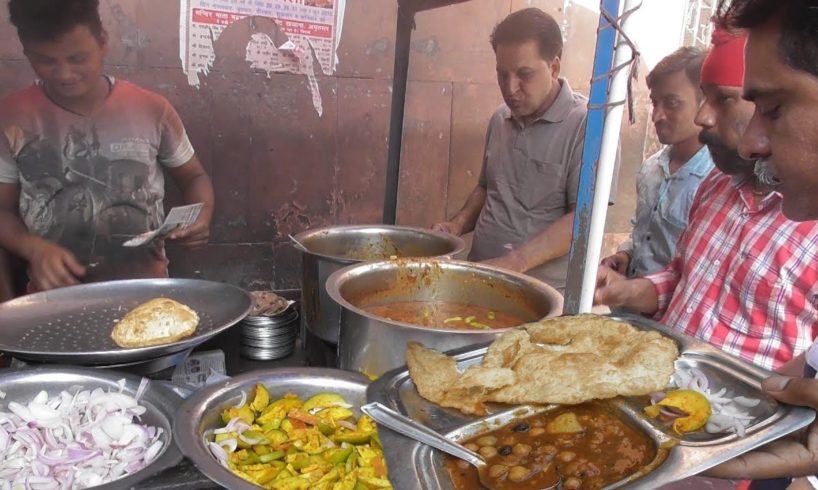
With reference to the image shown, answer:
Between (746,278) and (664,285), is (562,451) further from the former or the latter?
(664,285)

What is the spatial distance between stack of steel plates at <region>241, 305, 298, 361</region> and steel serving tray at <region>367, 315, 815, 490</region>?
5.19 feet

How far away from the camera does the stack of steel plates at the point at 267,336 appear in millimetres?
2855

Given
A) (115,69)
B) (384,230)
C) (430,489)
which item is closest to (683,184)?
(384,230)

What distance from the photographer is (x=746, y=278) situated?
221 centimetres

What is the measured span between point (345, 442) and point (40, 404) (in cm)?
96

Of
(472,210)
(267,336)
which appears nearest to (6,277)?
(267,336)

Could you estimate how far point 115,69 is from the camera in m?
3.76

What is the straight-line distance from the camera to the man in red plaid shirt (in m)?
2.09

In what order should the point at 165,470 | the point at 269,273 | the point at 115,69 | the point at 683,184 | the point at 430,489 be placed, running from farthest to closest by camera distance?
the point at 269,273 < the point at 115,69 < the point at 683,184 < the point at 165,470 < the point at 430,489

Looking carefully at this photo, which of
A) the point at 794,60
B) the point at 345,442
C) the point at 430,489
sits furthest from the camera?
the point at 345,442

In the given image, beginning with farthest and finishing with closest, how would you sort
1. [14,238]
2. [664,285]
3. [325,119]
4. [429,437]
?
[325,119] < [14,238] < [664,285] < [429,437]

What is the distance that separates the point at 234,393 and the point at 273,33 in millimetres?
3170

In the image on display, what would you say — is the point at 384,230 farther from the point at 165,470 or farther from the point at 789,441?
the point at 789,441

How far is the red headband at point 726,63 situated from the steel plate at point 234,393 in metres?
1.82
